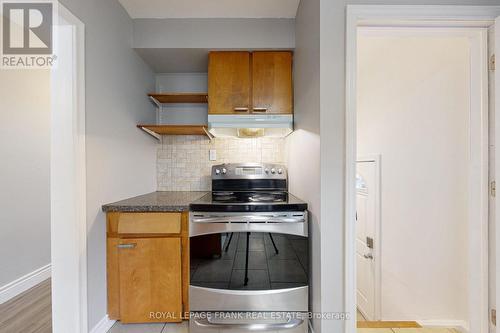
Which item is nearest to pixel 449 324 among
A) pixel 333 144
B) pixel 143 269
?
pixel 333 144

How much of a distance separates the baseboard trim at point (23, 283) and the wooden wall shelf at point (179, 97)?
210cm

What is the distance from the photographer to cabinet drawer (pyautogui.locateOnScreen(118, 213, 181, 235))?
5.60 feet

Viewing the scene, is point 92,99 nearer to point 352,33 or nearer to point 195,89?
point 195,89

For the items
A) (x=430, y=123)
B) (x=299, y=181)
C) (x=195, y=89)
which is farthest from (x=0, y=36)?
(x=430, y=123)

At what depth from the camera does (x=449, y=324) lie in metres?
1.90

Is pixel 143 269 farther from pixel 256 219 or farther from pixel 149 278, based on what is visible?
pixel 256 219

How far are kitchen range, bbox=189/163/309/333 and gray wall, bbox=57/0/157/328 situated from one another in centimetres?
63

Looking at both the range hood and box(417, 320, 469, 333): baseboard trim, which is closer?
box(417, 320, 469, 333): baseboard trim

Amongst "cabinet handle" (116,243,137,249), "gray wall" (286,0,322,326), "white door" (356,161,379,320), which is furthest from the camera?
"white door" (356,161,379,320)

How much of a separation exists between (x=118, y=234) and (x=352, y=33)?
77.0 inches

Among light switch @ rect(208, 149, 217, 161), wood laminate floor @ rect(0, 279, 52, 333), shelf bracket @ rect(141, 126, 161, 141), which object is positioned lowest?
wood laminate floor @ rect(0, 279, 52, 333)

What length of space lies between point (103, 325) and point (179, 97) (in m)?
1.89

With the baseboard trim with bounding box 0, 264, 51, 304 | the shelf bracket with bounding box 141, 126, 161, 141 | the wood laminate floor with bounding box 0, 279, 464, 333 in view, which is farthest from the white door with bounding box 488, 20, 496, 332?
the baseboard trim with bounding box 0, 264, 51, 304

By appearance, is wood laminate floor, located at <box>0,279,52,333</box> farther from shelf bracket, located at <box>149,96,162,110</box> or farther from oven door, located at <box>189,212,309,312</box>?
shelf bracket, located at <box>149,96,162,110</box>
